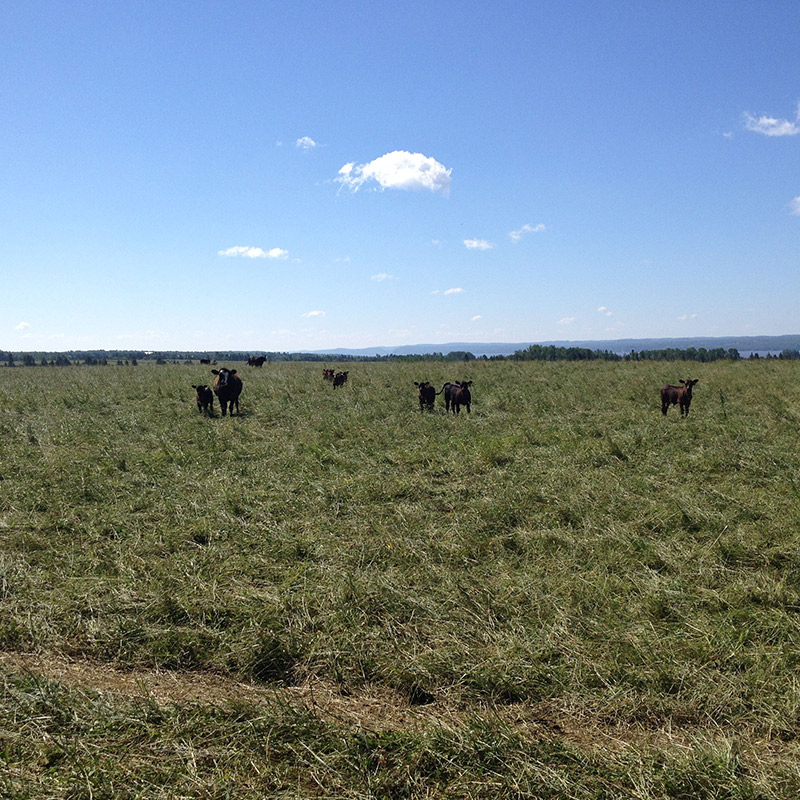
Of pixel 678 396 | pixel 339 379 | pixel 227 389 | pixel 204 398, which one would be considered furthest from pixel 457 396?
pixel 339 379

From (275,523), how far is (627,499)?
14.4 ft

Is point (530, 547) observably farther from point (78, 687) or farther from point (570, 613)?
point (78, 687)

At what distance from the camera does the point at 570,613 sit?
12.4 feet

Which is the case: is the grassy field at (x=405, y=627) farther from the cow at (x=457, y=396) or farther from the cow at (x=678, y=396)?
the cow at (x=457, y=396)

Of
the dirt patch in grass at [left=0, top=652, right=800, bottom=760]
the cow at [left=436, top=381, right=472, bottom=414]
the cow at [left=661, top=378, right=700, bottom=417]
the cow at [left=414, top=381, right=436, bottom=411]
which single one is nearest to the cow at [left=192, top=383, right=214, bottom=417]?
the cow at [left=414, top=381, right=436, bottom=411]

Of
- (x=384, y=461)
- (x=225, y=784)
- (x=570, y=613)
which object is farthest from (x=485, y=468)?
(x=225, y=784)

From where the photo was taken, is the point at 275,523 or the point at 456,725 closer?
the point at 456,725

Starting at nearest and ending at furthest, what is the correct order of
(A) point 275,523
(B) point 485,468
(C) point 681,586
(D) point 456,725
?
(D) point 456,725
(C) point 681,586
(A) point 275,523
(B) point 485,468

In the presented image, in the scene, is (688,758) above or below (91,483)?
below

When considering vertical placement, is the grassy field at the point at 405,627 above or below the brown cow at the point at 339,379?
below

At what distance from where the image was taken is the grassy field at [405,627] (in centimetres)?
248

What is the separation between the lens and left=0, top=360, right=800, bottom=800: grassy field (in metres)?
2.48

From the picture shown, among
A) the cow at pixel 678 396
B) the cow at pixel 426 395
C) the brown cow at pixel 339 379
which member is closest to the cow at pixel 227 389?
the cow at pixel 426 395

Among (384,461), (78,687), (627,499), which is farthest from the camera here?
(384,461)
